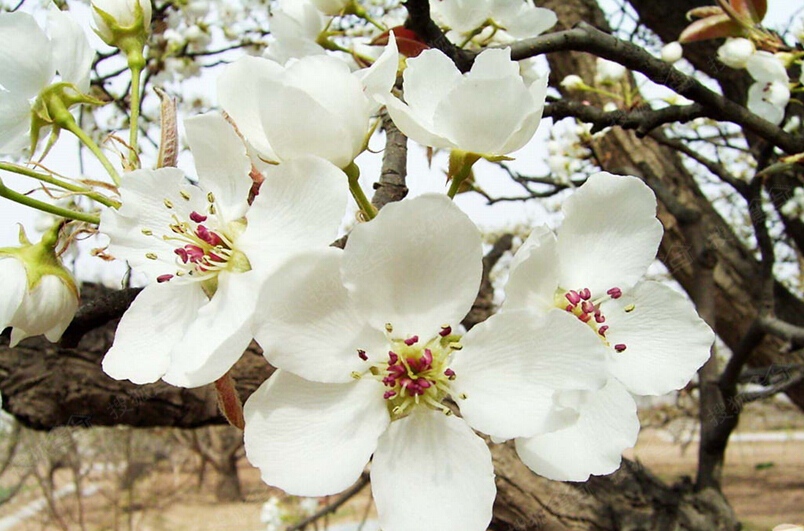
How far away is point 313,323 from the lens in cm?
47

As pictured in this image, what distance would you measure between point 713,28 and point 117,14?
1.09 meters

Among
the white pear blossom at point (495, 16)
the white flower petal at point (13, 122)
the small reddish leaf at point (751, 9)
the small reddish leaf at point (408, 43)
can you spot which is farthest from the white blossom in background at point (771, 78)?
the white flower petal at point (13, 122)

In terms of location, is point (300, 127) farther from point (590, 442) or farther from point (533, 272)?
point (590, 442)

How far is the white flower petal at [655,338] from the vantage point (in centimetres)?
57

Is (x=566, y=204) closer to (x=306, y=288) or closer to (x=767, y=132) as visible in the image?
(x=306, y=288)

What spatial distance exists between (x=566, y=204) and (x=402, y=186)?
0.98 feet

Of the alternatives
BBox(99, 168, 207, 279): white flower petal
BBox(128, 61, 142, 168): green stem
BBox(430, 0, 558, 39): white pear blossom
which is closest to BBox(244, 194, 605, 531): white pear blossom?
BBox(99, 168, 207, 279): white flower petal

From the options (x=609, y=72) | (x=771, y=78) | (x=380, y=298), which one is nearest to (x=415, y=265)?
(x=380, y=298)

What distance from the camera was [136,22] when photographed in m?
0.77

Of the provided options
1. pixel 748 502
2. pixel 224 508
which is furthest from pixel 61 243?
pixel 224 508

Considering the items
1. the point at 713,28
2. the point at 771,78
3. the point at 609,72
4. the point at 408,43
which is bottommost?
the point at 609,72

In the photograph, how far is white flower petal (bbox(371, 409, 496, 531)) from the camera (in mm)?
471

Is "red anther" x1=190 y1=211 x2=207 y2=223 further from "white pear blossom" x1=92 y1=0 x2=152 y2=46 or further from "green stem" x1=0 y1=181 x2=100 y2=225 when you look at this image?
"white pear blossom" x1=92 y1=0 x2=152 y2=46

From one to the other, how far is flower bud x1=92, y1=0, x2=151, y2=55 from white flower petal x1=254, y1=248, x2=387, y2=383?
0.48 m
